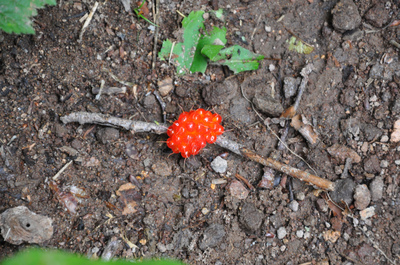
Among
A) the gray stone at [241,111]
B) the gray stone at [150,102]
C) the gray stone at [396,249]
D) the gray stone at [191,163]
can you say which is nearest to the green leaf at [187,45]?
the gray stone at [150,102]

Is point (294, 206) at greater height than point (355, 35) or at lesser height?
lesser

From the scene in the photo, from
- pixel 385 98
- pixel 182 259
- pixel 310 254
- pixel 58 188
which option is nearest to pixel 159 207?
pixel 182 259

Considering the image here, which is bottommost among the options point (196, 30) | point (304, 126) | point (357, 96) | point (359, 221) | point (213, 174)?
point (359, 221)

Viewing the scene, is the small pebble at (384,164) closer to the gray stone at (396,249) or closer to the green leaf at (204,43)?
the gray stone at (396,249)

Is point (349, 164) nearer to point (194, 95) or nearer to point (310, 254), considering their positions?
point (310, 254)

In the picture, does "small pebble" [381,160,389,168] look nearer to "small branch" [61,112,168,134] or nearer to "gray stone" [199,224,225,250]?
"gray stone" [199,224,225,250]

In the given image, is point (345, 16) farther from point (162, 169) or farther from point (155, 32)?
point (162, 169)

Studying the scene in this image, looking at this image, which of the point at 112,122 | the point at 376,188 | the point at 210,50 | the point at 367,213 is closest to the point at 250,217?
the point at 367,213
